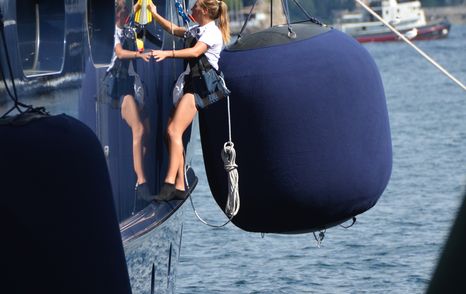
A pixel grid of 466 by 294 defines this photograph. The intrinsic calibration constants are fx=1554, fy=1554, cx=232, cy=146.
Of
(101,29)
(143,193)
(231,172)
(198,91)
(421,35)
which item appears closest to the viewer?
(101,29)

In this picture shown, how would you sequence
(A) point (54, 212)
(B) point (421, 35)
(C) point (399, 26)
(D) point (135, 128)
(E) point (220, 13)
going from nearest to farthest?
1. (A) point (54, 212)
2. (D) point (135, 128)
3. (E) point (220, 13)
4. (B) point (421, 35)
5. (C) point (399, 26)

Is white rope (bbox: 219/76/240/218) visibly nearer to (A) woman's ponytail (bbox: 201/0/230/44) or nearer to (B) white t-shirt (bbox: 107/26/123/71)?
(B) white t-shirt (bbox: 107/26/123/71)

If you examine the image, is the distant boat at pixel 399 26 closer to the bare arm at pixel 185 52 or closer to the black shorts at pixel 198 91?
the black shorts at pixel 198 91

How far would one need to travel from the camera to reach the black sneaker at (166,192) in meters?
8.08

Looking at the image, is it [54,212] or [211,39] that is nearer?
[54,212]

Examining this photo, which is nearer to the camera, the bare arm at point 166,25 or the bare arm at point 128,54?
the bare arm at point 128,54

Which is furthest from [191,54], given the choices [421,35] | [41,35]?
[421,35]

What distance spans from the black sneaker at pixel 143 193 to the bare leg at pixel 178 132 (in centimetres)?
16

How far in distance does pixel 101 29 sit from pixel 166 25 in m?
0.91

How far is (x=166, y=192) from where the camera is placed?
8117mm

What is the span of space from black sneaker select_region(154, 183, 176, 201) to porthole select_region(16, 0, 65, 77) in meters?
1.89

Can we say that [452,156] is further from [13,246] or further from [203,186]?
[13,246]

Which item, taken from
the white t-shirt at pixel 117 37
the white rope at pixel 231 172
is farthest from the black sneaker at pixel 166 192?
the white t-shirt at pixel 117 37

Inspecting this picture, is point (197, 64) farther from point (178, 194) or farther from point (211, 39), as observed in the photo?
point (178, 194)
